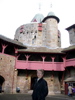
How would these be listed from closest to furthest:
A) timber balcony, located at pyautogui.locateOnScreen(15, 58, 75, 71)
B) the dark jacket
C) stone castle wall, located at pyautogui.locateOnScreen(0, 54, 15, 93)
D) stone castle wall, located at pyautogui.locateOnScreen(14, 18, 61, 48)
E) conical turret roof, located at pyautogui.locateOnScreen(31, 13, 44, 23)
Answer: the dark jacket → stone castle wall, located at pyautogui.locateOnScreen(0, 54, 15, 93) → timber balcony, located at pyautogui.locateOnScreen(15, 58, 75, 71) → stone castle wall, located at pyautogui.locateOnScreen(14, 18, 61, 48) → conical turret roof, located at pyautogui.locateOnScreen(31, 13, 44, 23)

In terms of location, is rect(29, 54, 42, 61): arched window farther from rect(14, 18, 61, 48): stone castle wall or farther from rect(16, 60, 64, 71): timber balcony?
rect(14, 18, 61, 48): stone castle wall

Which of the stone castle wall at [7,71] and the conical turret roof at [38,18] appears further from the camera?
the conical turret roof at [38,18]

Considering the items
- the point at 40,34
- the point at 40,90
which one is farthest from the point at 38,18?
the point at 40,90

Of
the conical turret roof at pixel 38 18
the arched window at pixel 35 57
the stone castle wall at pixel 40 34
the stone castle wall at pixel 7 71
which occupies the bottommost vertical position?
the stone castle wall at pixel 7 71

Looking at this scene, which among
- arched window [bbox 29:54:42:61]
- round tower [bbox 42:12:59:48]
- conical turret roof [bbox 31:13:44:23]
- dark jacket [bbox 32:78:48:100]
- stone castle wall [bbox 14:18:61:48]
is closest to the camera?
dark jacket [bbox 32:78:48:100]

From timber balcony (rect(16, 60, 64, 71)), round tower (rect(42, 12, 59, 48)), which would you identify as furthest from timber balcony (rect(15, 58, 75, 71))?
round tower (rect(42, 12, 59, 48))

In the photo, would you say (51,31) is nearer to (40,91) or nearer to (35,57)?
(35,57)

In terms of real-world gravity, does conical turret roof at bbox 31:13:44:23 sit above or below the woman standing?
above

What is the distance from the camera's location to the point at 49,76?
60.8 feet

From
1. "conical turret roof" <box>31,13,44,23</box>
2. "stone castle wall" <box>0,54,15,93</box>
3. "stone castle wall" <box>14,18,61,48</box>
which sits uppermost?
"conical turret roof" <box>31,13,44,23</box>

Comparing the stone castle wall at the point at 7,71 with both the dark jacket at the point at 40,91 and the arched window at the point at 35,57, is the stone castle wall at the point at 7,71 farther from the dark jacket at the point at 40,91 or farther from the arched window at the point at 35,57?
the dark jacket at the point at 40,91

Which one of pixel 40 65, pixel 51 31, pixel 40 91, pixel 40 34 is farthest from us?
pixel 40 34

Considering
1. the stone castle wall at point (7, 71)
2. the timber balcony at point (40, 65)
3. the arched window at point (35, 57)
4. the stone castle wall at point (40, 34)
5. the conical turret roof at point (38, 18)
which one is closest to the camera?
the stone castle wall at point (7, 71)

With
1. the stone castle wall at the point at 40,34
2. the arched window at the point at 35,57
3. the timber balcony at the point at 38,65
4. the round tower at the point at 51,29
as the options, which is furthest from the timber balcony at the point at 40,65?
the round tower at the point at 51,29
